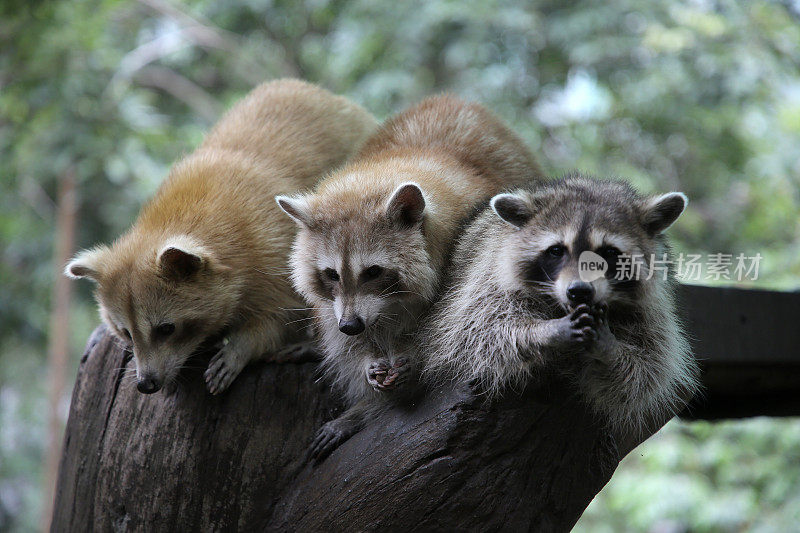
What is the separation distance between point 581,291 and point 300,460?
121 cm

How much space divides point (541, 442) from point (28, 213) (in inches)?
262

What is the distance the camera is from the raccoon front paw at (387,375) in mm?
2525

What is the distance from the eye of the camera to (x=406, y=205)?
2645mm

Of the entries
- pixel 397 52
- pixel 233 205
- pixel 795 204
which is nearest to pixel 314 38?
pixel 397 52

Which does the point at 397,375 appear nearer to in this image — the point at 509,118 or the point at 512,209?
the point at 512,209

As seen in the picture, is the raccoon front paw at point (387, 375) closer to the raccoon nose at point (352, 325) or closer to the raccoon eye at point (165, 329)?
the raccoon nose at point (352, 325)

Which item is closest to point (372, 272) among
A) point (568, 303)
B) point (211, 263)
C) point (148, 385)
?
point (211, 263)

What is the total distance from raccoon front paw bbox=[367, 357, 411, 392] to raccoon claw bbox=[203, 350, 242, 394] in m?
0.54

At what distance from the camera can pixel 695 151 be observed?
735cm

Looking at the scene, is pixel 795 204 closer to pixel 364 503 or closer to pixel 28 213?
pixel 364 503

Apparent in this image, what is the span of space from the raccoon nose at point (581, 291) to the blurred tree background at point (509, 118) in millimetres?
4321

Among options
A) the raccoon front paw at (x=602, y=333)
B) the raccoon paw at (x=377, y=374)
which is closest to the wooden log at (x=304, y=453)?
the raccoon paw at (x=377, y=374)

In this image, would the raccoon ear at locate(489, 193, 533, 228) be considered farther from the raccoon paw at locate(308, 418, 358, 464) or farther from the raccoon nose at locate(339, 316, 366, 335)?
the raccoon paw at locate(308, 418, 358, 464)

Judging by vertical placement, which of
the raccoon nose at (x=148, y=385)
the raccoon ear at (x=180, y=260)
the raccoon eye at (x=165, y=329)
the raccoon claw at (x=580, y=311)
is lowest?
the raccoon claw at (x=580, y=311)
